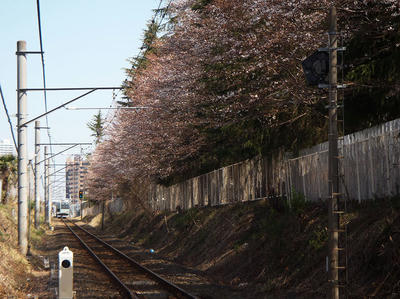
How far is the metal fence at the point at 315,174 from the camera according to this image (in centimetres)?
1396

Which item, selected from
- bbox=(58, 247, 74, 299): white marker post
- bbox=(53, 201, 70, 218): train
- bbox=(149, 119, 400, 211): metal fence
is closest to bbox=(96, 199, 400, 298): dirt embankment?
bbox=(149, 119, 400, 211): metal fence

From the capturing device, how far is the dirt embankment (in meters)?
12.0

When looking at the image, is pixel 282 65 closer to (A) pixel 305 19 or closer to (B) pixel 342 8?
(A) pixel 305 19

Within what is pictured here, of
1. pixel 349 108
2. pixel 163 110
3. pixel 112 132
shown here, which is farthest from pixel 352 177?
pixel 112 132

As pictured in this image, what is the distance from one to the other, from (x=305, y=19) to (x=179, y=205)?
2378cm

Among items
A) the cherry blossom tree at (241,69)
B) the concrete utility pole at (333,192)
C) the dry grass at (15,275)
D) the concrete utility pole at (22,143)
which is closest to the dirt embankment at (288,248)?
the concrete utility pole at (333,192)

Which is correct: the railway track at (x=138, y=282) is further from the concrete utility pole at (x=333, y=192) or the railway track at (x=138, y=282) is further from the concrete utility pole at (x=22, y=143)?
the concrete utility pole at (x=333, y=192)

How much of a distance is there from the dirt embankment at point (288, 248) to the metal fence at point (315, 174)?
0.51 metres

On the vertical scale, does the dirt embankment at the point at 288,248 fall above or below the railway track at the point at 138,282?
above

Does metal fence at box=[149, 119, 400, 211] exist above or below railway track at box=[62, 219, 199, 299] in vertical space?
above

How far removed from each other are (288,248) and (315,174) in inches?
104

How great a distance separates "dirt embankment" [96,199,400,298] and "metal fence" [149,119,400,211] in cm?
51

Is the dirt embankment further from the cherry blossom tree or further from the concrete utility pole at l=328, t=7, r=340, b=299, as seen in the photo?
the cherry blossom tree

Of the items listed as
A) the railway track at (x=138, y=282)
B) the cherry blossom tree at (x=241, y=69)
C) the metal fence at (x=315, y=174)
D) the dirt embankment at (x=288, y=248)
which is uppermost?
the cherry blossom tree at (x=241, y=69)
